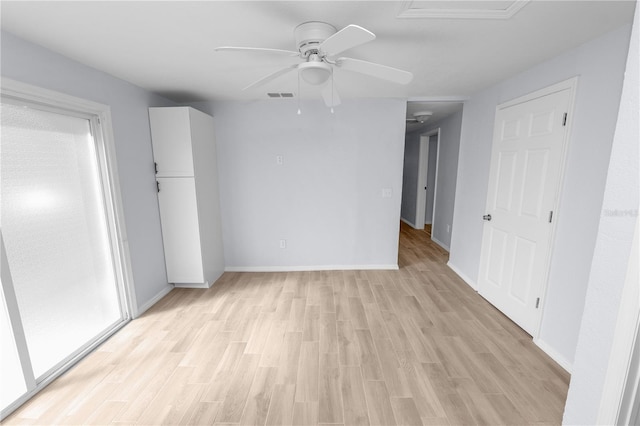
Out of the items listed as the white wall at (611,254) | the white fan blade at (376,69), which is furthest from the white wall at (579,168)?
the white wall at (611,254)

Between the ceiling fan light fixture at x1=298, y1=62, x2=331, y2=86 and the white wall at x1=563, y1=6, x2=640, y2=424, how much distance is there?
1.28m

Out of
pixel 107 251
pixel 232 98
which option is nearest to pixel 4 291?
pixel 107 251

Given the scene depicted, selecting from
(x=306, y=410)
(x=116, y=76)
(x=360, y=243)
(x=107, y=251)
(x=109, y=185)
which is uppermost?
(x=116, y=76)

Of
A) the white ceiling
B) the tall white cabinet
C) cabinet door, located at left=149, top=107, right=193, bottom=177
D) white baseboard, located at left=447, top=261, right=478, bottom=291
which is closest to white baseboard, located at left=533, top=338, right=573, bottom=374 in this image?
white baseboard, located at left=447, top=261, right=478, bottom=291

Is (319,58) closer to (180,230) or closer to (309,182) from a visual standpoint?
(309,182)

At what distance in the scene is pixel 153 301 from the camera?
283cm

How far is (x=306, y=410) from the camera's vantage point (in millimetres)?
1586

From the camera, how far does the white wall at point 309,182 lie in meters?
3.37

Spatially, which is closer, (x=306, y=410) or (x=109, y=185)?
(x=306, y=410)

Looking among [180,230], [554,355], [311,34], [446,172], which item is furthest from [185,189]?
[446,172]

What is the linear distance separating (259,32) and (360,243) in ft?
8.99

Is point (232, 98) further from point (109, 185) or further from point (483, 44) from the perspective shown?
point (483, 44)

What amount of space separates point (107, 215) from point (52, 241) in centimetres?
49

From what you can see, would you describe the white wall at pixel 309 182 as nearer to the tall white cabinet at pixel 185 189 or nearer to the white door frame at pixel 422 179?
the tall white cabinet at pixel 185 189
